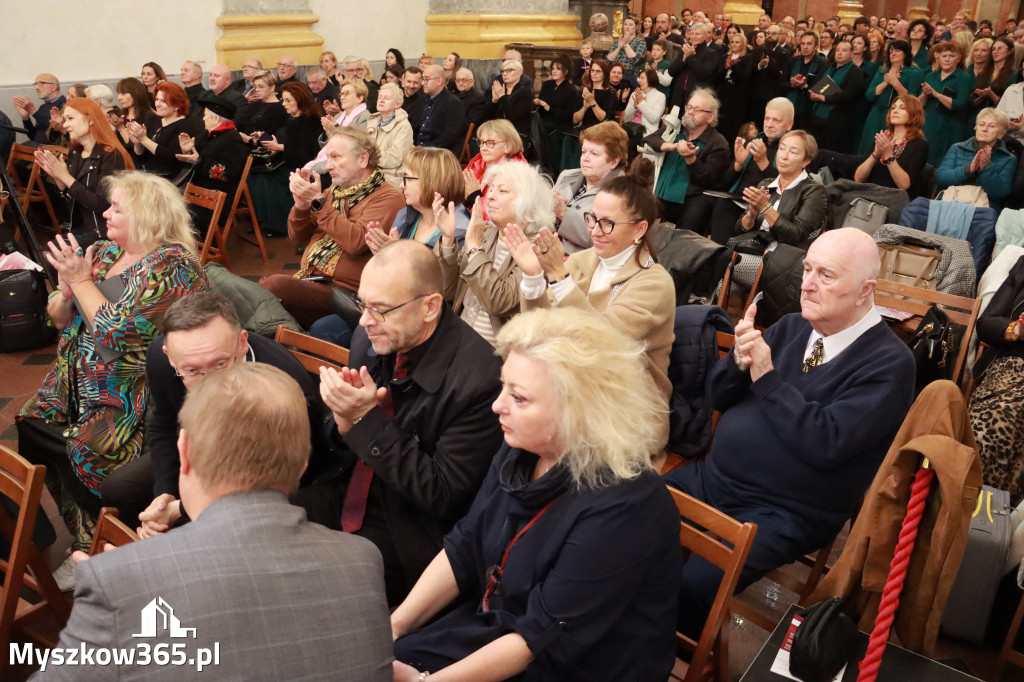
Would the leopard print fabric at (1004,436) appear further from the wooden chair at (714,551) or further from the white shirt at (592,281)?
the wooden chair at (714,551)

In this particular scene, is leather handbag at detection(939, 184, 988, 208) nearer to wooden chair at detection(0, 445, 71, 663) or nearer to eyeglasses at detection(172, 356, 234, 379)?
eyeglasses at detection(172, 356, 234, 379)

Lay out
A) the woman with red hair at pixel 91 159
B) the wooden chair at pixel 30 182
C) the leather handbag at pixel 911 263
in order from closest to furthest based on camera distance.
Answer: the leather handbag at pixel 911 263 → the woman with red hair at pixel 91 159 → the wooden chair at pixel 30 182

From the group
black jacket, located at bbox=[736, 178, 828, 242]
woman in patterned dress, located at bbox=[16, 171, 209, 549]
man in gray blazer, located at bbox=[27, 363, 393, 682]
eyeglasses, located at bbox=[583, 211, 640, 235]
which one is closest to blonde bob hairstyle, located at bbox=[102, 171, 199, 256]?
woman in patterned dress, located at bbox=[16, 171, 209, 549]

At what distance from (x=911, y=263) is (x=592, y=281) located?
1970 millimetres

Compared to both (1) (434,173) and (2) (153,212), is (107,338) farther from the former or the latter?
(1) (434,173)

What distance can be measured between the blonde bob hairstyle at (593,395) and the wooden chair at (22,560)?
1401 mm

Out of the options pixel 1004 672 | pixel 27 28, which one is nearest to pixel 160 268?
pixel 1004 672

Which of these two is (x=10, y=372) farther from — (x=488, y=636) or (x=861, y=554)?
(x=861, y=554)

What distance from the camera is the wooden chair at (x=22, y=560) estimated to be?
86.5 inches

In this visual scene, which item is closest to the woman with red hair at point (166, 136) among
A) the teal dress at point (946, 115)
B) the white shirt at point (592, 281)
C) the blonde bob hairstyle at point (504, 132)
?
the blonde bob hairstyle at point (504, 132)

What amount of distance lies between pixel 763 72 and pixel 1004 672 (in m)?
7.41

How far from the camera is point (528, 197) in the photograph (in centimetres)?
369

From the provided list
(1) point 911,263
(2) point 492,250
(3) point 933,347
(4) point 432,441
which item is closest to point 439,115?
(2) point 492,250

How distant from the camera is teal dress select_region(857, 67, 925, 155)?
7.77m
